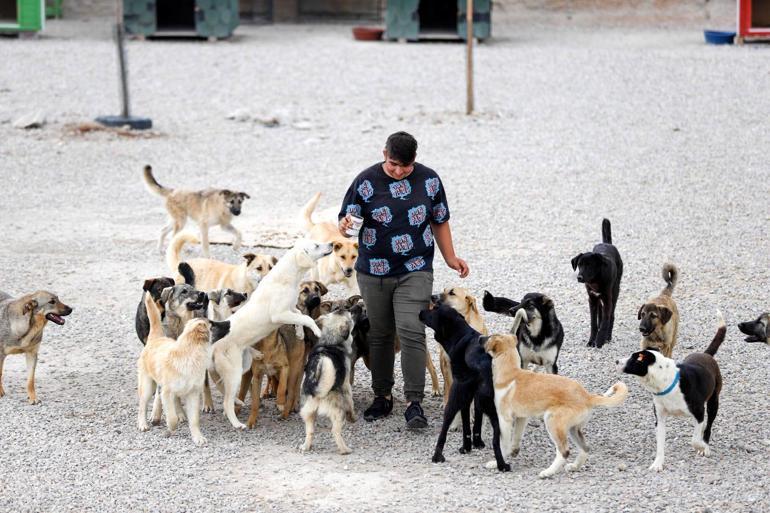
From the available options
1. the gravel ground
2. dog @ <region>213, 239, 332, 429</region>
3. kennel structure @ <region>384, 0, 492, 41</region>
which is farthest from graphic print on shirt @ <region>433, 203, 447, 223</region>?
kennel structure @ <region>384, 0, 492, 41</region>

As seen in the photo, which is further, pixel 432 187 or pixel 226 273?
pixel 226 273

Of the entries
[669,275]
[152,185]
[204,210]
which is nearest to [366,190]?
[669,275]

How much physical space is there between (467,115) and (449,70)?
3.27 metres

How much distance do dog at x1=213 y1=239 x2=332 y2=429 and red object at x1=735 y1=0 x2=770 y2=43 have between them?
17748 millimetres

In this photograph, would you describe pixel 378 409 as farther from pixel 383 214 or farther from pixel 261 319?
pixel 383 214

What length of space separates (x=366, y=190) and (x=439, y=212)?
0.51 metres

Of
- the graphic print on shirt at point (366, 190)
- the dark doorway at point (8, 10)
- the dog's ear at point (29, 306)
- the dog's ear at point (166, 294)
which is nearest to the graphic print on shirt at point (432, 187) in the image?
the graphic print on shirt at point (366, 190)

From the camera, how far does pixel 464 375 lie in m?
7.32

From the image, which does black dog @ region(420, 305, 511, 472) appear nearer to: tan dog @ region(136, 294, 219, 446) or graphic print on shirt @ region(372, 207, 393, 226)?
graphic print on shirt @ region(372, 207, 393, 226)

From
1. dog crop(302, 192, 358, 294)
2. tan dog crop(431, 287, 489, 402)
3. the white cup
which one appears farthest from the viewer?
dog crop(302, 192, 358, 294)

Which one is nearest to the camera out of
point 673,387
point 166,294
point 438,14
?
point 673,387

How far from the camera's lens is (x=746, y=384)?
8.61 m

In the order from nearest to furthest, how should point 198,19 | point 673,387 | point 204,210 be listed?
point 673,387, point 204,210, point 198,19

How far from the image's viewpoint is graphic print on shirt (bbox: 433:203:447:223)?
7.91 metres
